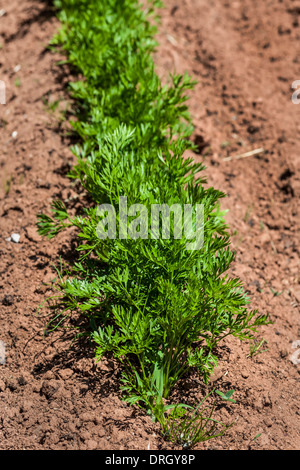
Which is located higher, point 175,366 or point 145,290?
point 145,290

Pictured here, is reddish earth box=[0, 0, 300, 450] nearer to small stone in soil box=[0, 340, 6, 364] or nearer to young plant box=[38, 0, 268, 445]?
small stone in soil box=[0, 340, 6, 364]

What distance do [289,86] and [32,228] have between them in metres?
3.32

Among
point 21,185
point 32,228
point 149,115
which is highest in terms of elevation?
point 149,115

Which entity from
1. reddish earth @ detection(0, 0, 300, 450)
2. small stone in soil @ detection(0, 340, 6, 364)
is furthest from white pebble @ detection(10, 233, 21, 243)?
small stone in soil @ detection(0, 340, 6, 364)

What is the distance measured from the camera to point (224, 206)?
3898 millimetres

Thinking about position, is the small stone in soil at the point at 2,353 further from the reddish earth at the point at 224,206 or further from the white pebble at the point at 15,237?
the white pebble at the point at 15,237

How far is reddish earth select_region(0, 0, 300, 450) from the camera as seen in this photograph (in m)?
2.56

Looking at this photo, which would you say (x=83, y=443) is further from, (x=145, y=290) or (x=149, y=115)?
(x=149, y=115)

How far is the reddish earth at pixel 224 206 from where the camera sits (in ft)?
8.39

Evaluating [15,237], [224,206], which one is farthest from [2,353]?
[224,206]

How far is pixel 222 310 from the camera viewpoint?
2.47m

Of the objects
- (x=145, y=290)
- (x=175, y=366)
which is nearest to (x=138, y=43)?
(x=145, y=290)

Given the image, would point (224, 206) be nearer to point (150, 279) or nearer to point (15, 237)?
point (150, 279)

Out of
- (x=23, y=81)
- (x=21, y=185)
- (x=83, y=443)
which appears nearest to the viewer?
(x=83, y=443)
